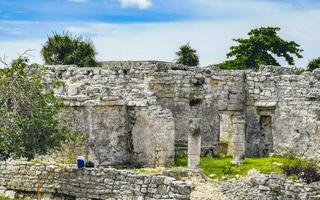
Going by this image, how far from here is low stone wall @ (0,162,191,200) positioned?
1590 centimetres

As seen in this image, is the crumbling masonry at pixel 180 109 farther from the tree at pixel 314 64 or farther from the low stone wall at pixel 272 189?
the tree at pixel 314 64

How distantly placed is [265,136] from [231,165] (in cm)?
503

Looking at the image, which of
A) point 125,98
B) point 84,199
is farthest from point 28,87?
point 125,98

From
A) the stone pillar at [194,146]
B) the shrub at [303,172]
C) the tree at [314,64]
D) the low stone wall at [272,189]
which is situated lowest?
the low stone wall at [272,189]

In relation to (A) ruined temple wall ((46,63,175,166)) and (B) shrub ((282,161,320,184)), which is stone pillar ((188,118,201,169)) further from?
(B) shrub ((282,161,320,184))

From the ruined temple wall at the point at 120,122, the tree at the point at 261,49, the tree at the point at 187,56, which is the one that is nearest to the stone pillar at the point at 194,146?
the ruined temple wall at the point at 120,122

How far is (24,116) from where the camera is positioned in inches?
764

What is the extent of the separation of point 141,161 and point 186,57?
1682cm

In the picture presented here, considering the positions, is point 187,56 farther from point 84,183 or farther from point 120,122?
point 84,183

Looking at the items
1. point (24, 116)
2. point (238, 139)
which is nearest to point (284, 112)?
point (238, 139)

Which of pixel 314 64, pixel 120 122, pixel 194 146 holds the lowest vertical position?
pixel 194 146

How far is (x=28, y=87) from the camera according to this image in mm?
19922

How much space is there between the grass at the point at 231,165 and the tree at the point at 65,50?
1571 centimetres

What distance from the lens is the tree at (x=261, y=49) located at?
46.3 meters
